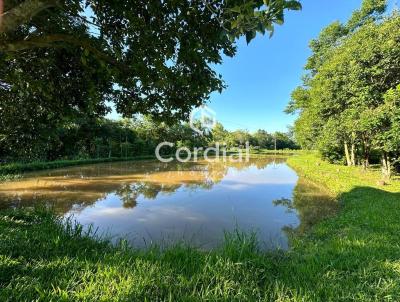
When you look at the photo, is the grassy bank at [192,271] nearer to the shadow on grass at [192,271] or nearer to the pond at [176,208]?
the shadow on grass at [192,271]

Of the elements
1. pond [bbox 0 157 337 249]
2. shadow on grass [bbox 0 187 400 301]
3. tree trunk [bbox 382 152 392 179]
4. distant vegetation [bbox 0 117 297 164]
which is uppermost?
distant vegetation [bbox 0 117 297 164]

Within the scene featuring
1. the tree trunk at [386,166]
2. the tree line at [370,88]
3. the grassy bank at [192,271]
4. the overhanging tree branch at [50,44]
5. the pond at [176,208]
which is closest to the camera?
the grassy bank at [192,271]

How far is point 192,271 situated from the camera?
314cm

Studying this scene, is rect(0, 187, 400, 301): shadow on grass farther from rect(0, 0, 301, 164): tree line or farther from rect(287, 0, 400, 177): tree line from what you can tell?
rect(287, 0, 400, 177): tree line

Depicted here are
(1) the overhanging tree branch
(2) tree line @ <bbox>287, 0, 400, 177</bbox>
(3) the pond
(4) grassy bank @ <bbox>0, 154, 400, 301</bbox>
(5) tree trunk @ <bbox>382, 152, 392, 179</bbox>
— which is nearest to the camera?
(4) grassy bank @ <bbox>0, 154, 400, 301</bbox>

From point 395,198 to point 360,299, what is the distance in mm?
6788

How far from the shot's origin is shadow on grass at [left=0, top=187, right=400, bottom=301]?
8.50 ft

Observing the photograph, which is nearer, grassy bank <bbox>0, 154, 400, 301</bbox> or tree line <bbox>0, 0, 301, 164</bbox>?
grassy bank <bbox>0, 154, 400, 301</bbox>

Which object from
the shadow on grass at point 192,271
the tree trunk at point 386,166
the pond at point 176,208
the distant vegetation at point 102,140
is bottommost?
the pond at point 176,208

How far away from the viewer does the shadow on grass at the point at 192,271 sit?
2.59 metres

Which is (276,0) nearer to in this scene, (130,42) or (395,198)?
(130,42)

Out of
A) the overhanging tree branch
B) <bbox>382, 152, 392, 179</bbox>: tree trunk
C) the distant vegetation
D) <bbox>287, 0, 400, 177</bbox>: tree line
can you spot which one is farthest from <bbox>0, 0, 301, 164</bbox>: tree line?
<bbox>382, 152, 392, 179</bbox>: tree trunk

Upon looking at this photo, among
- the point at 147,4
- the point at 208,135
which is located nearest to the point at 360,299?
the point at 147,4

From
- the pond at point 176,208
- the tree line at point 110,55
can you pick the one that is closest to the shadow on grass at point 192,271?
the pond at point 176,208
